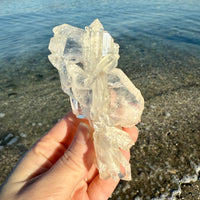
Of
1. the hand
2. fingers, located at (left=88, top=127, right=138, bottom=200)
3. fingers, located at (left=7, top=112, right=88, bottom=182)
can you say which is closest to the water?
fingers, located at (left=88, top=127, right=138, bottom=200)

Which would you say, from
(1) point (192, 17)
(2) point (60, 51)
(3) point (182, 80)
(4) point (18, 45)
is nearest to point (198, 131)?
(3) point (182, 80)

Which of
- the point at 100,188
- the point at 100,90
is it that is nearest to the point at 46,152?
the point at 100,188

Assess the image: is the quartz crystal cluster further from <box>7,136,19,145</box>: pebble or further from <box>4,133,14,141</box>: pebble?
<box>4,133,14,141</box>: pebble

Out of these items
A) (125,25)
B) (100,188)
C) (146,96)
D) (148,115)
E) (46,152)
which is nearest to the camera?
(46,152)

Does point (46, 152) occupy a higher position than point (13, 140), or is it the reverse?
point (46, 152)

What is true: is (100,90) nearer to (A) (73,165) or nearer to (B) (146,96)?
(A) (73,165)

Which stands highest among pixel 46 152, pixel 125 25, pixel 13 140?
pixel 125 25
